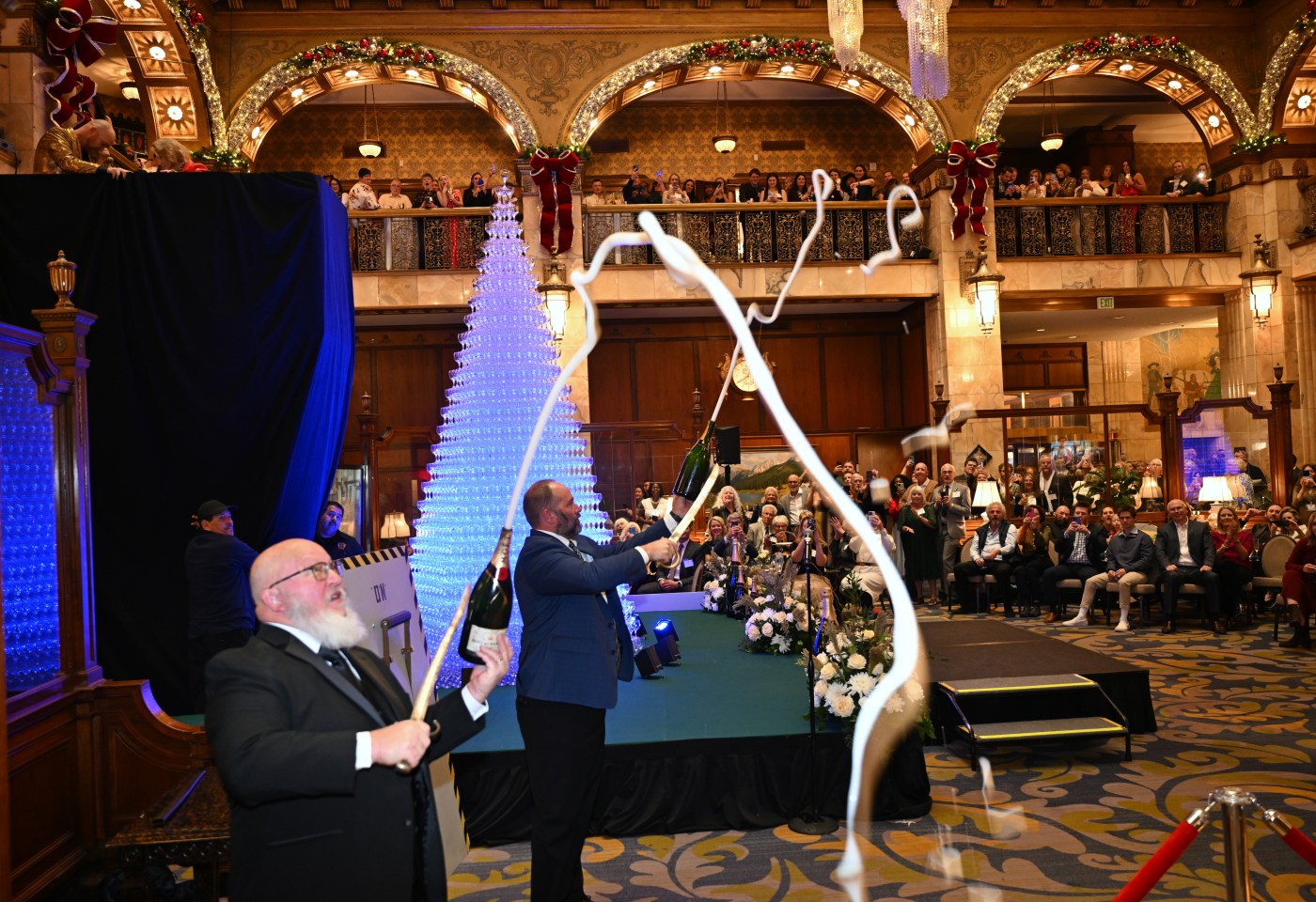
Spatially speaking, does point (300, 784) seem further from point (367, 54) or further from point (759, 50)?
point (759, 50)

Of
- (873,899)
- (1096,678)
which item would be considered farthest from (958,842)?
(1096,678)

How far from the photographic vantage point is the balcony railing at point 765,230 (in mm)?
15195

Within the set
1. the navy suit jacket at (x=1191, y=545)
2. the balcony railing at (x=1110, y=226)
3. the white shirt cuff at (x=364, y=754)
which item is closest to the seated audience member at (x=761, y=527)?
the navy suit jacket at (x=1191, y=545)

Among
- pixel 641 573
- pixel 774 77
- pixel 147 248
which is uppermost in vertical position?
pixel 774 77

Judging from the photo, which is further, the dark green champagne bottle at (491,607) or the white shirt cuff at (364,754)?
the dark green champagne bottle at (491,607)

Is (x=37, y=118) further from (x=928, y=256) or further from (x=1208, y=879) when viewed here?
(x=928, y=256)

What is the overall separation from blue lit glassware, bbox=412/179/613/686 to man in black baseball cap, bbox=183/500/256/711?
144 centimetres

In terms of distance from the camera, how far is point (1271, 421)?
12.8 metres

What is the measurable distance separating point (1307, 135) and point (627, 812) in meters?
15.6

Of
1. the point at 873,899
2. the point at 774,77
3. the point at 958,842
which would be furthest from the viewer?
the point at 774,77

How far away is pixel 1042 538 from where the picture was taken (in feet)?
37.2

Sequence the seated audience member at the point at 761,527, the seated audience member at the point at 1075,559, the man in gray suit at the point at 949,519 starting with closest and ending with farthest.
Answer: the seated audience member at the point at 1075,559
the seated audience member at the point at 761,527
the man in gray suit at the point at 949,519

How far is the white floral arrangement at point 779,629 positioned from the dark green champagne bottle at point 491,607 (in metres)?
4.52

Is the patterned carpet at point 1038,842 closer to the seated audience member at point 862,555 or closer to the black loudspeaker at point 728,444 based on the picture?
the black loudspeaker at point 728,444
